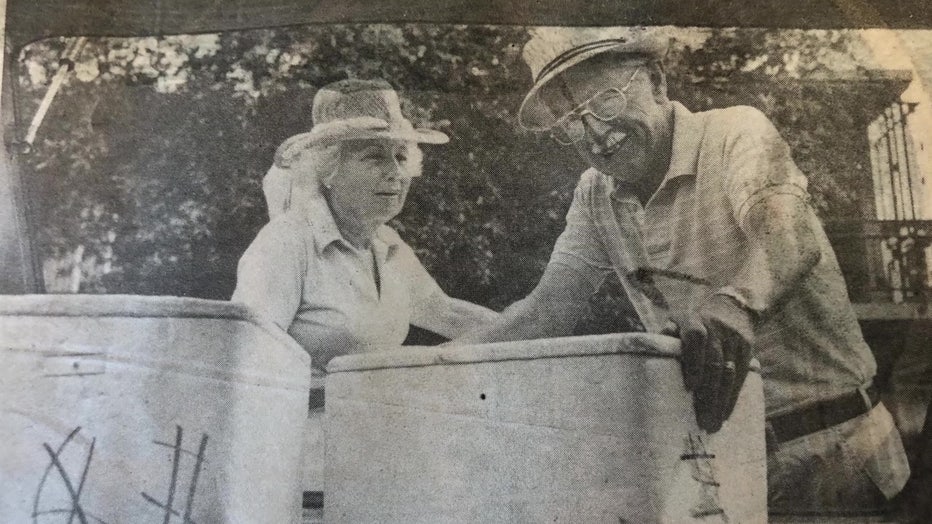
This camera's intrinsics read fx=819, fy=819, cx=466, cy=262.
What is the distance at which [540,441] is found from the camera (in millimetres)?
2287

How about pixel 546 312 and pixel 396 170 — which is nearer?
pixel 546 312

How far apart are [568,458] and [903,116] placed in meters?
1.51

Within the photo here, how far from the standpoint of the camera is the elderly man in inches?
91.9

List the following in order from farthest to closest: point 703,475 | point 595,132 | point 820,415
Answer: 1. point 595,132
2. point 820,415
3. point 703,475

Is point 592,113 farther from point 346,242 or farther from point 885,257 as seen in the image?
point 885,257

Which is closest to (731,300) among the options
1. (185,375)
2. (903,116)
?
(903,116)

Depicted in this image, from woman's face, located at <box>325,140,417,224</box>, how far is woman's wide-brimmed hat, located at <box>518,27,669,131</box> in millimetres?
401

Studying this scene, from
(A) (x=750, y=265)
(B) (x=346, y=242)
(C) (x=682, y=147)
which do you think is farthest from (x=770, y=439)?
(B) (x=346, y=242)

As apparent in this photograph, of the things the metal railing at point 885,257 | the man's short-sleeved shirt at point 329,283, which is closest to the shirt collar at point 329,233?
the man's short-sleeved shirt at point 329,283

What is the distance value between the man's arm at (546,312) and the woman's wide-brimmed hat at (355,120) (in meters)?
0.57

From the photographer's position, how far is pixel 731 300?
2391 millimetres

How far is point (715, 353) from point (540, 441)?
1.85 ft

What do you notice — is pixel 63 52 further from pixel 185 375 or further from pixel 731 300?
pixel 731 300

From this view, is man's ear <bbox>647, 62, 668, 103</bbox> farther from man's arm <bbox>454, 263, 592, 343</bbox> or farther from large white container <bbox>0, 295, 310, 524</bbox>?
large white container <bbox>0, 295, 310, 524</bbox>
